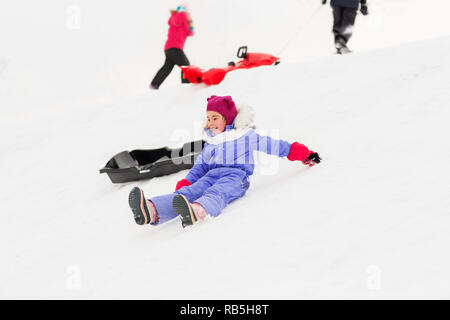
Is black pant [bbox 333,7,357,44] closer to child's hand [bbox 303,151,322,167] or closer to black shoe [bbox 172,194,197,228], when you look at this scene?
child's hand [bbox 303,151,322,167]

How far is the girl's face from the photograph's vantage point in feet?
7.91

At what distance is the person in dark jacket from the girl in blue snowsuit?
9.08 feet

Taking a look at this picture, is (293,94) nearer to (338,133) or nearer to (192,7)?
(338,133)

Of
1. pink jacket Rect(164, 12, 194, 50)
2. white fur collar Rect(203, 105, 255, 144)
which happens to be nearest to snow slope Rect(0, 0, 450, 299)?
white fur collar Rect(203, 105, 255, 144)

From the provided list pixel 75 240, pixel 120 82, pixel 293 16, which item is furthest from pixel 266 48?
pixel 75 240

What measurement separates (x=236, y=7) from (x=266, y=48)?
5.17 ft

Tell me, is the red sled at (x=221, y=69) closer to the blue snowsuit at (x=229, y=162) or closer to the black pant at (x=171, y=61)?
the black pant at (x=171, y=61)

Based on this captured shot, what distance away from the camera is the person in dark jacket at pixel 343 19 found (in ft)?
15.2

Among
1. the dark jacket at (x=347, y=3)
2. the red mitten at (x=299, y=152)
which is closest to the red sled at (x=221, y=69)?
the dark jacket at (x=347, y=3)

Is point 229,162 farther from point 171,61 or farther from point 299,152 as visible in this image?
point 171,61

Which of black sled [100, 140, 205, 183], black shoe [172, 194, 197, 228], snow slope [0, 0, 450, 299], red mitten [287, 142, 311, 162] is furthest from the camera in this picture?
black sled [100, 140, 205, 183]

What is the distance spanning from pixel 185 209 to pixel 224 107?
766mm
